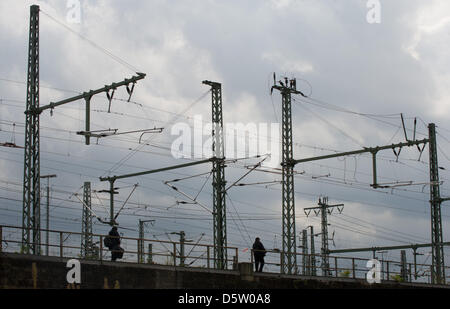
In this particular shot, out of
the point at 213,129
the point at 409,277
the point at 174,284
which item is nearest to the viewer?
the point at 174,284

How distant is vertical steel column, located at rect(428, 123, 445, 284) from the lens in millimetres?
47750

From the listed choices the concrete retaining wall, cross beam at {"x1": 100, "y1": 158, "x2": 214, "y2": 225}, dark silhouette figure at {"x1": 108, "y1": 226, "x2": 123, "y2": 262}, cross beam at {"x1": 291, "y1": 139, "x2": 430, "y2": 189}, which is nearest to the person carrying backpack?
dark silhouette figure at {"x1": 108, "y1": 226, "x2": 123, "y2": 262}

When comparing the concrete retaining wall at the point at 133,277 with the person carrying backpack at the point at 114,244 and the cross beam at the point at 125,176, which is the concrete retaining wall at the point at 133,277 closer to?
the person carrying backpack at the point at 114,244

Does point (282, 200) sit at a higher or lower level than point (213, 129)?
lower

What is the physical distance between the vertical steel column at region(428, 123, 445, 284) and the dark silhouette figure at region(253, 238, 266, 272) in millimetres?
15664

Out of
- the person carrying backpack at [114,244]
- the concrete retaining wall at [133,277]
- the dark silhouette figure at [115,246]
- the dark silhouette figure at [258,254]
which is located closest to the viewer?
the concrete retaining wall at [133,277]

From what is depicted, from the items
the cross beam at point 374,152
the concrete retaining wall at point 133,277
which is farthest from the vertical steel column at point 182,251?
the cross beam at point 374,152

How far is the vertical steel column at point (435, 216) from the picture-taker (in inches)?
1880

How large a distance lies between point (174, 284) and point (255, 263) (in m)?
5.19

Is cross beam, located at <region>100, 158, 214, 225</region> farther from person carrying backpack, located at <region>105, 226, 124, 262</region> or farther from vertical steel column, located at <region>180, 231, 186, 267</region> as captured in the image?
person carrying backpack, located at <region>105, 226, 124, 262</region>

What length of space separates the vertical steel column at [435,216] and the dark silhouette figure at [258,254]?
1566cm

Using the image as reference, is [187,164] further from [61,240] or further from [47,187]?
[47,187]
